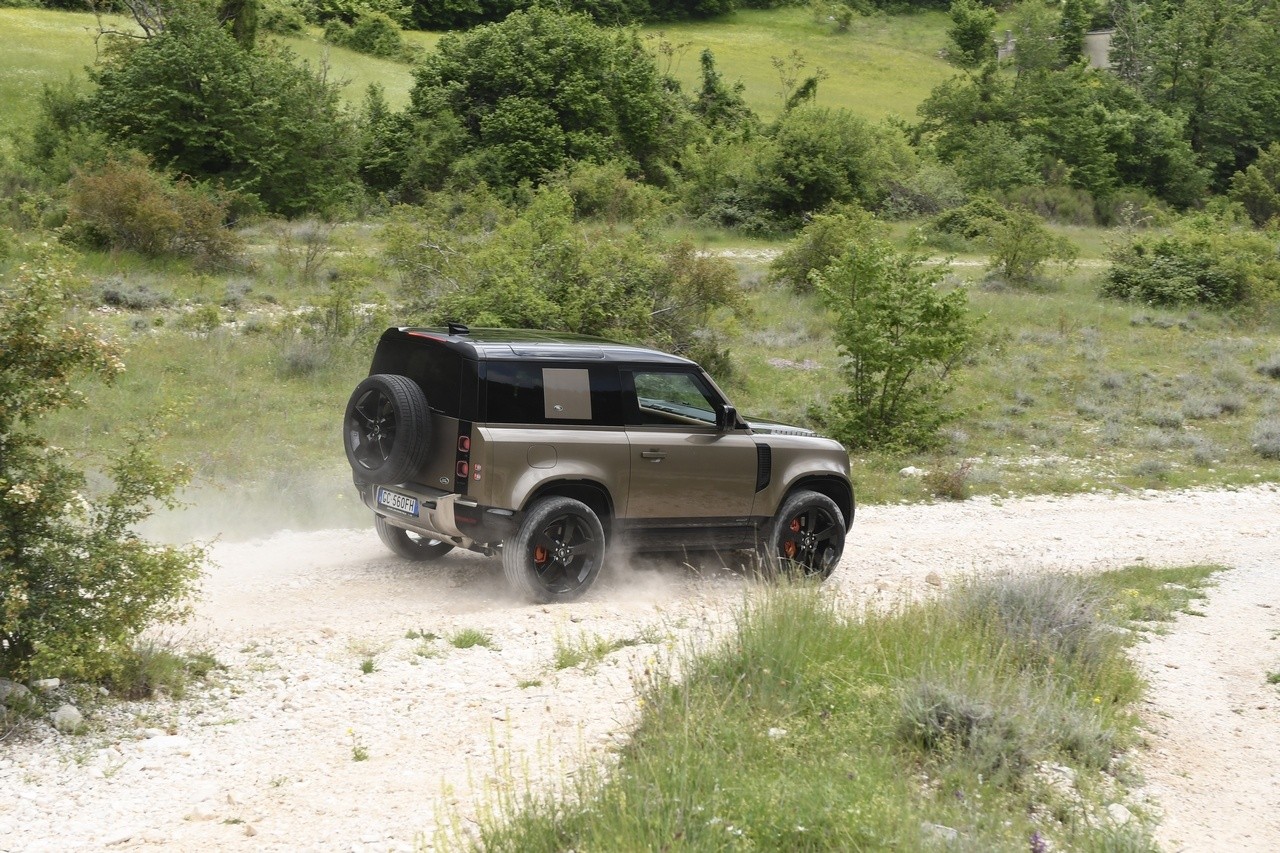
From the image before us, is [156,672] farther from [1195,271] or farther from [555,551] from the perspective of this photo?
[1195,271]

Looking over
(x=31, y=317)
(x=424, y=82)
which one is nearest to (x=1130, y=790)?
(x=31, y=317)

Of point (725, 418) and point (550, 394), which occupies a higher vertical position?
point (550, 394)

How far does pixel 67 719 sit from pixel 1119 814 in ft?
17.9

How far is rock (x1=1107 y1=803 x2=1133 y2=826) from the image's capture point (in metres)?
5.81

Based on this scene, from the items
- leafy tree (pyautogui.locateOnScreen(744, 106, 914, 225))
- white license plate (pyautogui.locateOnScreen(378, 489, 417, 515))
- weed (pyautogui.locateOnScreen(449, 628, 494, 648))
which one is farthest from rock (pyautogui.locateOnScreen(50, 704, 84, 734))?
leafy tree (pyautogui.locateOnScreen(744, 106, 914, 225))

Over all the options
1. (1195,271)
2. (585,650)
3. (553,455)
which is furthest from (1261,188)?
(585,650)

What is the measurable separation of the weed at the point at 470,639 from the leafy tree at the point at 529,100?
104ft

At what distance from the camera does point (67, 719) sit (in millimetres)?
6605

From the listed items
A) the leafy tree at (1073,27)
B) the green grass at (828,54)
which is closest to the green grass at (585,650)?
the green grass at (828,54)

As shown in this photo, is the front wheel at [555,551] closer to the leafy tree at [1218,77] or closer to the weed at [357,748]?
the weed at [357,748]

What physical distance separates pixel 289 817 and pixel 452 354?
14.0 feet

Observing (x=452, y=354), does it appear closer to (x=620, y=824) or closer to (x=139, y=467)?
(x=139, y=467)

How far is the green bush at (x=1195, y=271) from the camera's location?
32.6 metres

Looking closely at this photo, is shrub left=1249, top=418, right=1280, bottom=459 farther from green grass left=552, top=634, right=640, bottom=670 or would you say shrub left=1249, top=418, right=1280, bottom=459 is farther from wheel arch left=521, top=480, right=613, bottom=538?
green grass left=552, top=634, right=640, bottom=670
